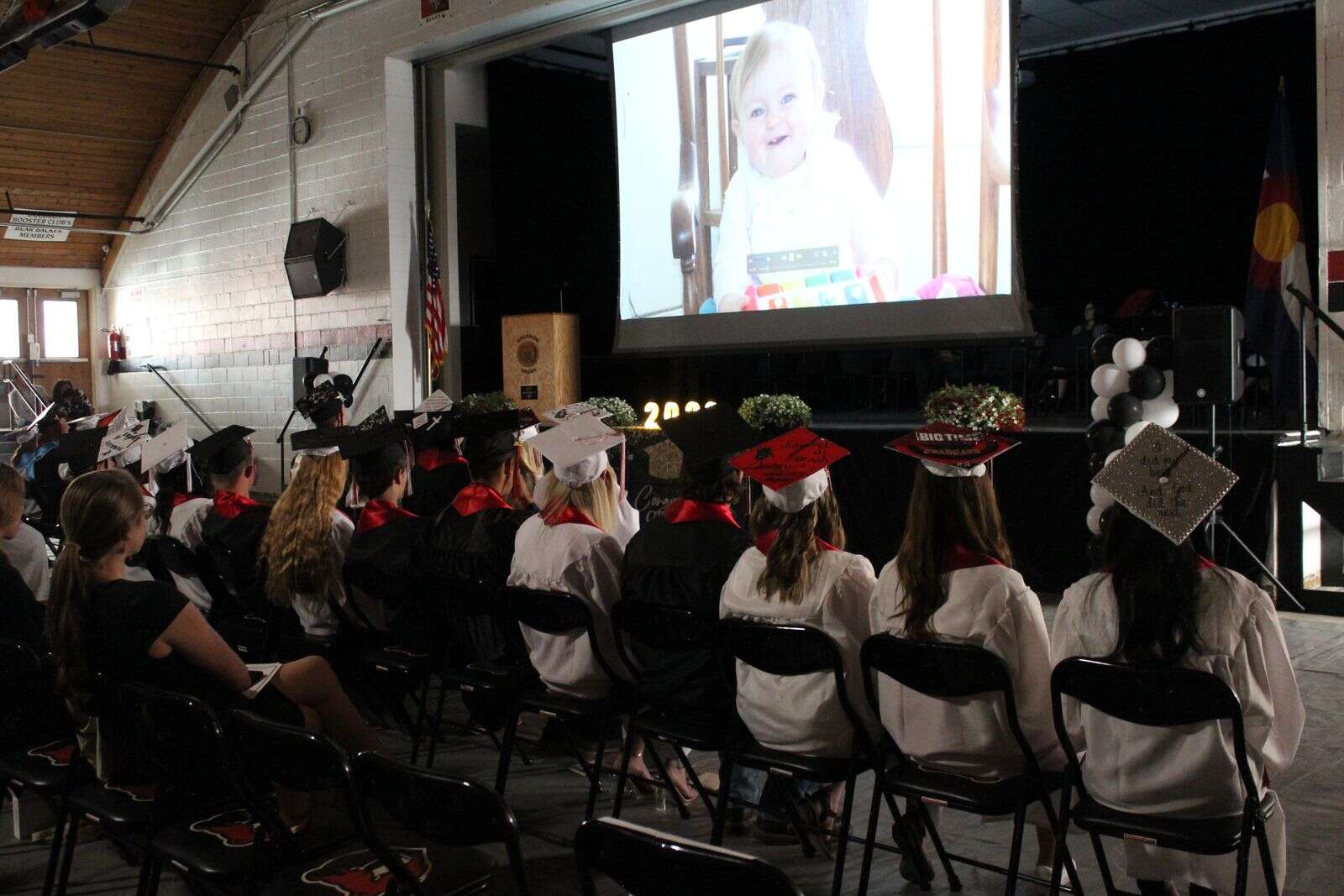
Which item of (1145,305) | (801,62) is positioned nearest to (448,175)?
(801,62)

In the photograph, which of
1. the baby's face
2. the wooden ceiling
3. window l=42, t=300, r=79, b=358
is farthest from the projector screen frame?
window l=42, t=300, r=79, b=358

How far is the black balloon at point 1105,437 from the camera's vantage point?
5258 mm

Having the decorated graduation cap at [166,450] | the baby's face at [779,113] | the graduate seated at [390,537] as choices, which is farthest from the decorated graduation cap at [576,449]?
the baby's face at [779,113]

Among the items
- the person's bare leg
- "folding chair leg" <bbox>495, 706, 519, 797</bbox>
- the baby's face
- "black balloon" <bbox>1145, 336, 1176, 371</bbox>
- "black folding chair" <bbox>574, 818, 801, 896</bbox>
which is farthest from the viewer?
the baby's face

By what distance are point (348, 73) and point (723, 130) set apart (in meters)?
3.97

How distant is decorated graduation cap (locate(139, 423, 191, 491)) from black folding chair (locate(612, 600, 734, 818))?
8.51 ft

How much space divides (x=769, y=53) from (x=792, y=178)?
2.94 ft

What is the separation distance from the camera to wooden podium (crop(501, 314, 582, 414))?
927cm

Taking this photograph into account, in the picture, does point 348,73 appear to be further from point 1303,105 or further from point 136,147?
point 1303,105

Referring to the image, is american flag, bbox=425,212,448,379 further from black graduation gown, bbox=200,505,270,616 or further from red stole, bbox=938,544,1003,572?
red stole, bbox=938,544,1003,572

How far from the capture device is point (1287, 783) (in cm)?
353

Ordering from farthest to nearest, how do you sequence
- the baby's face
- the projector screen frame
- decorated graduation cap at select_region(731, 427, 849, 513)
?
1. the baby's face
2. the projector screen frame
3. decorated graduation cap at select_region(731, 427, 849, 513)

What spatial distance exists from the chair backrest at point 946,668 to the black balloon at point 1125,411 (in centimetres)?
311

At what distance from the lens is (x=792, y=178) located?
7.81m
